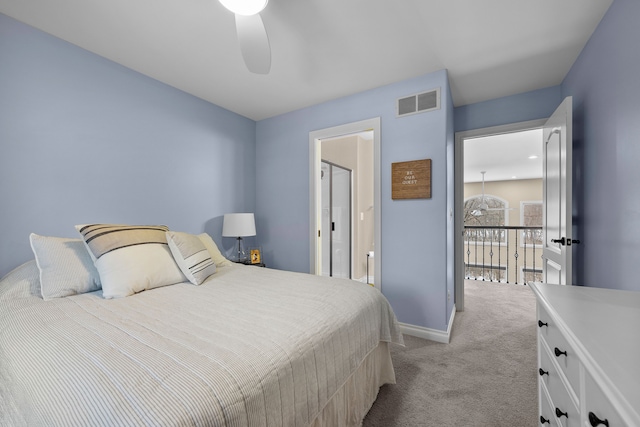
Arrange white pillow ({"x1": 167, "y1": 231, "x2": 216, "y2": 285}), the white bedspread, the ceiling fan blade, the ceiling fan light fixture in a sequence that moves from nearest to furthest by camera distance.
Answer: the white bedspread → the ceiling fan light fixture → the ceiling fan blade → white pillow ({"x1": 167, "y1": 231, "x2": 216, "y2": 285})

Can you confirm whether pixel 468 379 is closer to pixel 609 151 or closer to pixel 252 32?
pixel 609 151

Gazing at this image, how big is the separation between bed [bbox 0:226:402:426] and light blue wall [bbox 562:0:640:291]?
1.46 metres

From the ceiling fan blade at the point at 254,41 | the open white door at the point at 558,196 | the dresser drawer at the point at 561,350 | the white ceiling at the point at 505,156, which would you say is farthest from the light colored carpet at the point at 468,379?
the white ceiling at the point at 505,156

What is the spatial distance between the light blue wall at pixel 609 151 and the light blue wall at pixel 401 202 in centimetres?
100

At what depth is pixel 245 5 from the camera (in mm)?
1455

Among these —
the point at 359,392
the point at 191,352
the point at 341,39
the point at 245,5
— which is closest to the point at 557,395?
the point at 359,392

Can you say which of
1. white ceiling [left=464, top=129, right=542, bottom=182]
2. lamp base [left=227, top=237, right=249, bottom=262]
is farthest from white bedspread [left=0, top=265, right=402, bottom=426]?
white ceiling [left=464, top=129, right=542, bottom=182]

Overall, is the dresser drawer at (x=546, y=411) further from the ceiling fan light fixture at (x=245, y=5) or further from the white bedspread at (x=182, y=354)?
the ceiling fan light fixture at (x=245, y=5)

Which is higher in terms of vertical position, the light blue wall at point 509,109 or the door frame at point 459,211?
the light blue wall at point 509,109

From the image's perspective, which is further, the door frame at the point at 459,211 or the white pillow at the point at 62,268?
the door frame at the point at 459,211

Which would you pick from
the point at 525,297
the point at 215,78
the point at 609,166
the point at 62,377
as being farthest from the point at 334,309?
the point at 525,297

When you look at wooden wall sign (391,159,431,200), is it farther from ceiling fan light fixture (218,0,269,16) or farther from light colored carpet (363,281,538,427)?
ceiling fan light fixture (218,0,269,16)

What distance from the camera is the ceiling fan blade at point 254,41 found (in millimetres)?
1576

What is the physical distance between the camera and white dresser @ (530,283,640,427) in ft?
1.78
